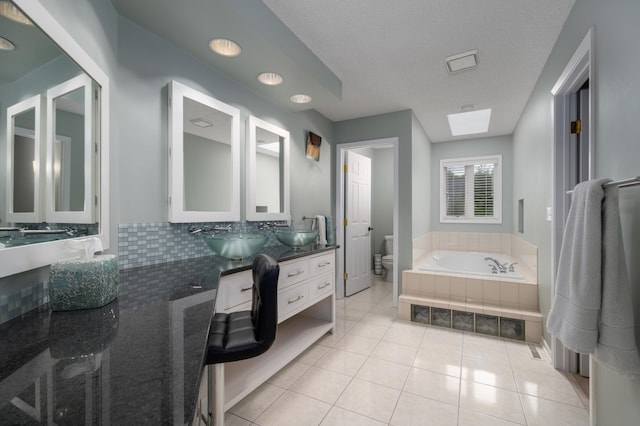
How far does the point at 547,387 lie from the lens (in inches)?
76.5

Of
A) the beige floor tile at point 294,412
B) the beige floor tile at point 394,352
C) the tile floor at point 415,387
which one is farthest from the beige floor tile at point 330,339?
the beige floor tile at point 294,412

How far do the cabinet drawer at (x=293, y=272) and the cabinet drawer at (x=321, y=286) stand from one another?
0.14 m

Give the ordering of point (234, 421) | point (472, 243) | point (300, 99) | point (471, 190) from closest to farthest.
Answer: point (234, 421)
point (300, 99)
point (472, 243)
point (471, 190)

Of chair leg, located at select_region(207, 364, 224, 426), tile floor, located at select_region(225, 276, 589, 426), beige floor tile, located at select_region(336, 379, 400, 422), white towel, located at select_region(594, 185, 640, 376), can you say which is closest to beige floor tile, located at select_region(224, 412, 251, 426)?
tile floor, located at select_region(225, 276, 589, 426)

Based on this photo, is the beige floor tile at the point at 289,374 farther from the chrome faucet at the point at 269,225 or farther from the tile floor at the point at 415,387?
the chrome faucet at the point at 269,225

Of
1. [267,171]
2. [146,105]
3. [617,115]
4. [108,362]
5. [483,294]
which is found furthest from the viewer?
[483,294]

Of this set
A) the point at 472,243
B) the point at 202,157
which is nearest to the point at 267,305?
the point at 202,157

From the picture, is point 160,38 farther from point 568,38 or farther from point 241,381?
point 568,38

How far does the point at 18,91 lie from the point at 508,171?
5.53m

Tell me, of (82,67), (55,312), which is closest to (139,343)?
(55,312)

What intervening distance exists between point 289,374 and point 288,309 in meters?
0.49

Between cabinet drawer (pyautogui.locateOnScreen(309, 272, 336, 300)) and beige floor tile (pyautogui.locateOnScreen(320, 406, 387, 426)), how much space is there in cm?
89

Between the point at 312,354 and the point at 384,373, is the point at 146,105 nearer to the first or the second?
the point at 312,354

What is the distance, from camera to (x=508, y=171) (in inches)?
183
